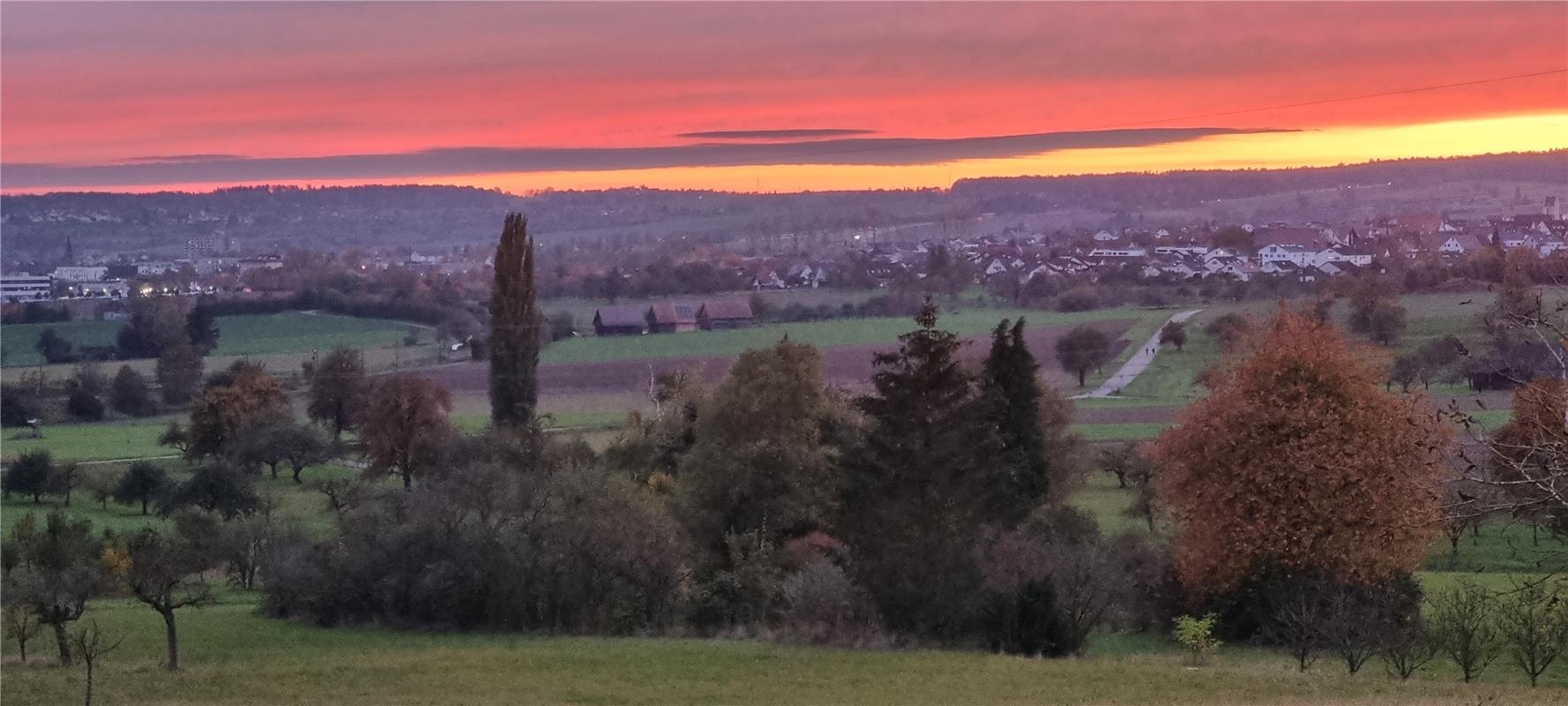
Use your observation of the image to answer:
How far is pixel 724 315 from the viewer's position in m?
61.6

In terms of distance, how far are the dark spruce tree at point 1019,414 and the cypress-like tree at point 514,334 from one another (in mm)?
18322

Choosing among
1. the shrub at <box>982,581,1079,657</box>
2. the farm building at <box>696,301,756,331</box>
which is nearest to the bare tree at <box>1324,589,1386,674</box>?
the shrub at <box>982,581,1079,657</box>

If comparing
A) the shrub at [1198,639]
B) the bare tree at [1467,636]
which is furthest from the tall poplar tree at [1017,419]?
the bare tree at [1467,636]

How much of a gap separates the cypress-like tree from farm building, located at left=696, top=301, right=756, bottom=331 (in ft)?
53.1

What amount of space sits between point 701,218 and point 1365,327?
58275 mm

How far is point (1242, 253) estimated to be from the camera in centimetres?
5553

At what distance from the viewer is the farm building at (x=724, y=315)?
60.3 metres

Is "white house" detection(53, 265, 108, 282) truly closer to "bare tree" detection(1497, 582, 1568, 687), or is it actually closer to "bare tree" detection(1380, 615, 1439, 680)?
"bare tree" detection(1380, 615, 1439, 680)

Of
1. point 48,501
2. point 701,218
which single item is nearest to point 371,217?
point 701,218

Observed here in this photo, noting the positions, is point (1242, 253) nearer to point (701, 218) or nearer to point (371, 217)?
point (701, 218)

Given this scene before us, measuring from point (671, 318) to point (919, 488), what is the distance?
133 feet

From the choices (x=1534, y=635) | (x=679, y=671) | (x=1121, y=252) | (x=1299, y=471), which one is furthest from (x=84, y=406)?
(x=1534, y=635)

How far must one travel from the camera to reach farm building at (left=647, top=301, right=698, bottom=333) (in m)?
61.2

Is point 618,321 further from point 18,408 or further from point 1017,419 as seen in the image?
point 1017,419
